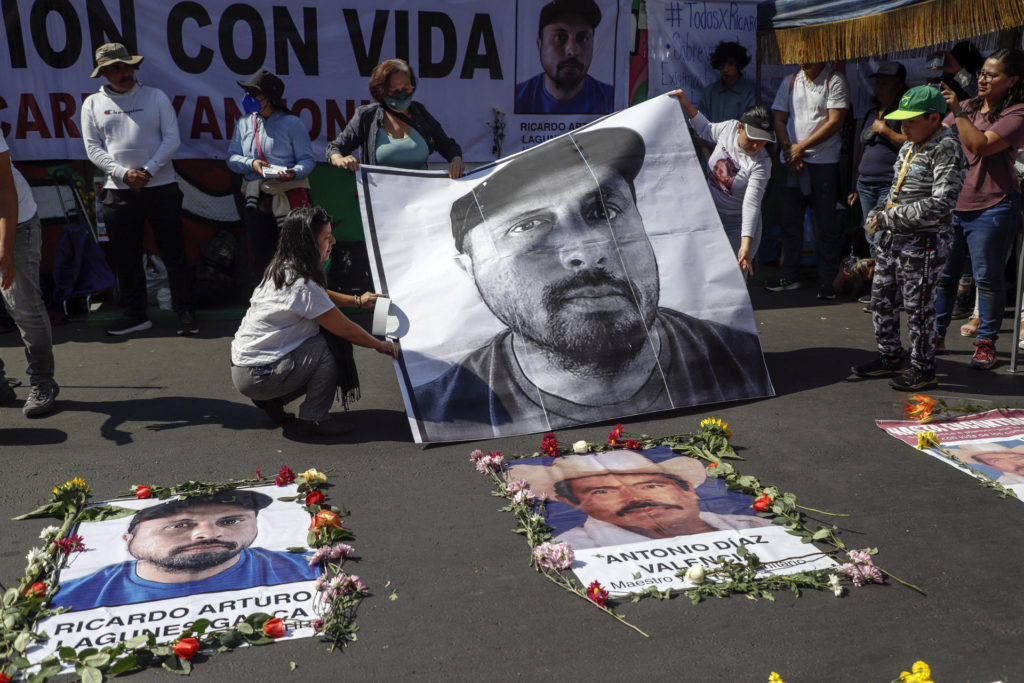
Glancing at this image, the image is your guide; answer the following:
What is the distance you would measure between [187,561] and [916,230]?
14.6ft

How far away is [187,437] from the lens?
5.30m

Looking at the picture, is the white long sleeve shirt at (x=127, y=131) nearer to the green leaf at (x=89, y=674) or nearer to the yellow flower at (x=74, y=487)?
the yellow flower at (x=74, y=487)

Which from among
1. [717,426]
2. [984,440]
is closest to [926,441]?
[984,440]

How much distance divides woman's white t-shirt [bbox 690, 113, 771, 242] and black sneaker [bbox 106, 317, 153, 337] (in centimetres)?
475

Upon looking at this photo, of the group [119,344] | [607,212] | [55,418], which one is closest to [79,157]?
[119,344]

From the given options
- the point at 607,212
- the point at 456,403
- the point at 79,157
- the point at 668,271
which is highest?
the point at 79,157

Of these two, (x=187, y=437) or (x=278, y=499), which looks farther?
(x=187, y=437)

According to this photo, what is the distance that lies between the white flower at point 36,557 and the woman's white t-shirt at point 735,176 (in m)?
4.40

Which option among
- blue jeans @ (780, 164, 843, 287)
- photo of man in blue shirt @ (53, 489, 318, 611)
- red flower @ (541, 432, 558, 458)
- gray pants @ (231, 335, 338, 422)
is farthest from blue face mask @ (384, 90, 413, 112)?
blue jeans @ (780, 164, 843, 287)

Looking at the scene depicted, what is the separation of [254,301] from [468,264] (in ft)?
4.09

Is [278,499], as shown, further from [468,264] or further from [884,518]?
[884,518]

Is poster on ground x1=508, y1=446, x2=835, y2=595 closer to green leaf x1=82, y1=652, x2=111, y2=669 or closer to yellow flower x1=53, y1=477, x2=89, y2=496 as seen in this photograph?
green leaf x1=82, y1=652, x2=111, y2=669

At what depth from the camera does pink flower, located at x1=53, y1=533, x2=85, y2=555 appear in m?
3.83

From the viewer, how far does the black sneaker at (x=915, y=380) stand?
232 inches
